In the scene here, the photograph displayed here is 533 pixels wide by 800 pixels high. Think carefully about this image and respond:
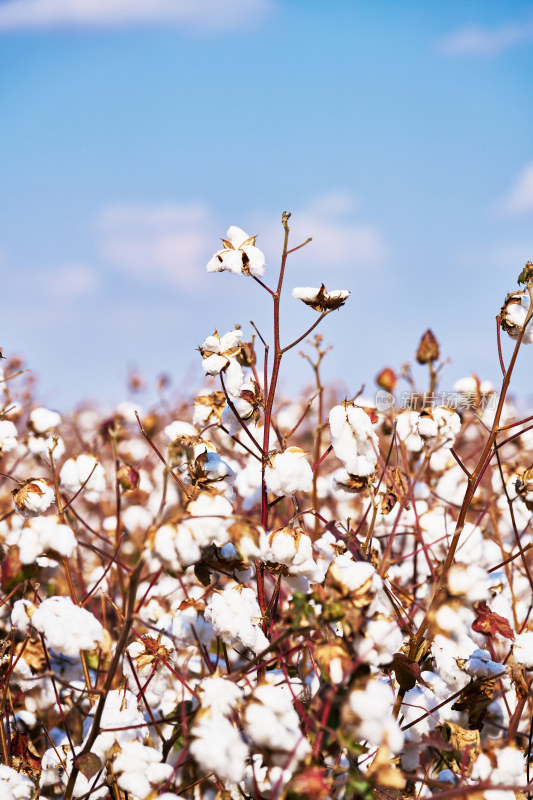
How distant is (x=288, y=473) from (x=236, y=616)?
11.4 inches

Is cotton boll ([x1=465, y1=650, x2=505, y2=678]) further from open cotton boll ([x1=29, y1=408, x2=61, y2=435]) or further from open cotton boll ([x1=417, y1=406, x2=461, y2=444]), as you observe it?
open cotton boll ([x1=29, y1=408, x2=61, y2=435])

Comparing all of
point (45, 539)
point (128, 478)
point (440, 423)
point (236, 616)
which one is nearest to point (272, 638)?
point (236, 616)

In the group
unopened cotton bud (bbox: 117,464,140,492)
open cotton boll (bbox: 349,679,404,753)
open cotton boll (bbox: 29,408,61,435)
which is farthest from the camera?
open cotton boll (bbox: 29,408,61,435)

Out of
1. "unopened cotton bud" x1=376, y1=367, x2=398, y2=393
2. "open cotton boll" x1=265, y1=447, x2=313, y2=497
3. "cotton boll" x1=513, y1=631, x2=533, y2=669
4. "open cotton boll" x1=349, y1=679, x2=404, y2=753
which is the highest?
"unopened cotton bud" x1=376, y1=367, x2=398, y2=393

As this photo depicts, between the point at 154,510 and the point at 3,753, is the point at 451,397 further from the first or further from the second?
the point at 154,510

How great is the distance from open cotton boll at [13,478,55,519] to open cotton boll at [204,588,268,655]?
0.44 m

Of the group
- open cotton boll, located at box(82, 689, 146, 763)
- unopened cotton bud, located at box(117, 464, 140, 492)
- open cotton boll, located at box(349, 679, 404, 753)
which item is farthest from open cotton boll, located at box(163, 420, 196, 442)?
open cotton boll, located at box(349, 679, 404, 753)

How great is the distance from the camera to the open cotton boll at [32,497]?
5.17 feet

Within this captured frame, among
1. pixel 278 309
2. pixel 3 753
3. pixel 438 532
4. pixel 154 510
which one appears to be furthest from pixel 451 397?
pixel 154 510

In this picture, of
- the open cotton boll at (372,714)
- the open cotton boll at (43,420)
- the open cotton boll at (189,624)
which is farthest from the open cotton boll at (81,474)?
the open cotton boll at (372,714)

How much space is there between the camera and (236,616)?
4.56 ft

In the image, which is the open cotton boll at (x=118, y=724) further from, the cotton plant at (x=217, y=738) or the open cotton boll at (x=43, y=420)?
the open cotton boll at (x=43, y=420)

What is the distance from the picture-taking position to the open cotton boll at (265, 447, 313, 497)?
1.44 m

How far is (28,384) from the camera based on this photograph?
4387 mm
